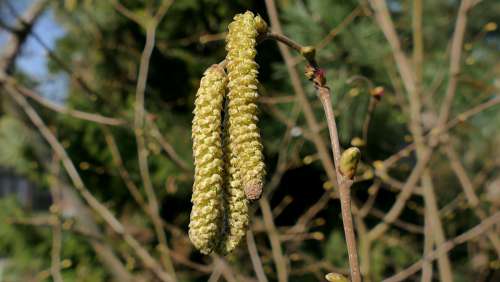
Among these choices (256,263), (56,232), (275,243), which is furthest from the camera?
(56,232)

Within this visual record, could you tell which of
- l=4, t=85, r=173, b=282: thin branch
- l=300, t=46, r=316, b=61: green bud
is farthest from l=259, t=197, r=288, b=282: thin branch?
l=300, t=46, r=316, b=61: green bud

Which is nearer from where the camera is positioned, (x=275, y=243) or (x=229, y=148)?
(x=229, y=148)

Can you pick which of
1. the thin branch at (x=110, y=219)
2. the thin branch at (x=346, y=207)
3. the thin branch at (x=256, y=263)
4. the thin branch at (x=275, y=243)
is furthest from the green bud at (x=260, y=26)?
the thin branch at (x=110, y=219)

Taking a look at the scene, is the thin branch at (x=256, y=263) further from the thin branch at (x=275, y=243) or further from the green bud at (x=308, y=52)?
the green bud at (x=308, y=52)

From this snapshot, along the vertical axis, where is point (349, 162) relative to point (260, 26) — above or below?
below

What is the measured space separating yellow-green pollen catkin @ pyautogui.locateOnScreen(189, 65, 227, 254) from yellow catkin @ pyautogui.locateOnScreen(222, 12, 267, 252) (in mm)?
16

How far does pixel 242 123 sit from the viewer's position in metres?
0.58

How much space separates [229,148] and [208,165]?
0.04 m

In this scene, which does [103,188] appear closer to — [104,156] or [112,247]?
[104,156]

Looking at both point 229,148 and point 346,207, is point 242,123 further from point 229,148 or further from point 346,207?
point 346,207

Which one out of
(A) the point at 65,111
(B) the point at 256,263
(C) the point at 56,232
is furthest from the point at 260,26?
(C) the point at 56,232

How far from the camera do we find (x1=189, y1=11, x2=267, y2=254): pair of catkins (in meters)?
0.57

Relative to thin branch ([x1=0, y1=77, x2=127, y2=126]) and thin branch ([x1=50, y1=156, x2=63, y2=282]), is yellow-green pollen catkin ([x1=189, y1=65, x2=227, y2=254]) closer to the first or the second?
thin branch ([x1=0, y1=77, x2=127, y2=126])

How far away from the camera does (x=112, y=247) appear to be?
2148 mm
